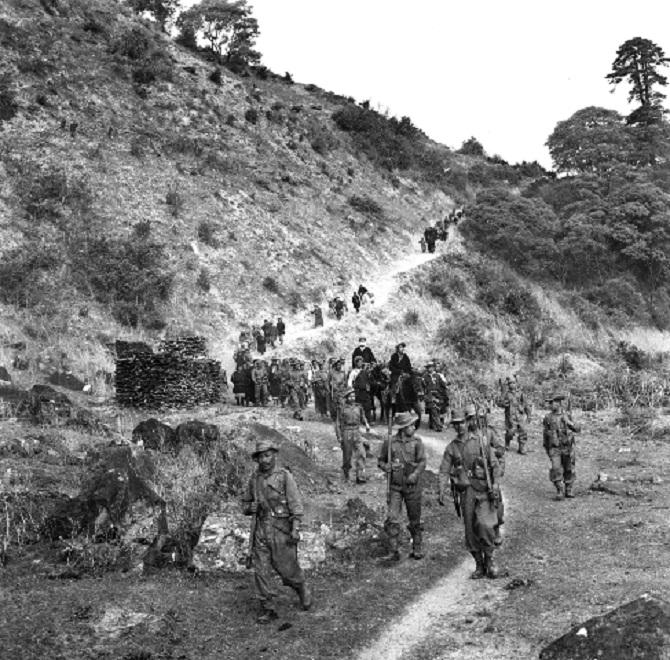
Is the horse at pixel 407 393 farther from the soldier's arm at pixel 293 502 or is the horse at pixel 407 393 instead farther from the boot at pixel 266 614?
the boot at pixel 266 614

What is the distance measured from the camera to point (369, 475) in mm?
14992

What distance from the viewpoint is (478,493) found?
30.0 ft

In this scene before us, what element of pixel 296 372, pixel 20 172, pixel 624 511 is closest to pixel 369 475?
pixel 624 511

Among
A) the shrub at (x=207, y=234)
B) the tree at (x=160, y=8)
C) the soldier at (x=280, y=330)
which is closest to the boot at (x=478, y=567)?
the soldier at (x=280, y=330)

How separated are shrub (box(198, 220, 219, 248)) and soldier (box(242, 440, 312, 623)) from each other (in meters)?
28.7

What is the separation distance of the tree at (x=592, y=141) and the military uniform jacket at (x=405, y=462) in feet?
146

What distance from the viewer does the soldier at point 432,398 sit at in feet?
65.8

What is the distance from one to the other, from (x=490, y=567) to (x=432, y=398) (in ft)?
36.5

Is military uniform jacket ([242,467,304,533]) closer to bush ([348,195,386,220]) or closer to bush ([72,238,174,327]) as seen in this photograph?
bush ([72,238,174,327])

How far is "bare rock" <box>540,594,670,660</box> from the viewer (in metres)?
5.86

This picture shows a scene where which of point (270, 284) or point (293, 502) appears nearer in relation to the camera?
point (293, 502)

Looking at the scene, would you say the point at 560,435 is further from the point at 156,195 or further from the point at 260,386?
the point at 156,195

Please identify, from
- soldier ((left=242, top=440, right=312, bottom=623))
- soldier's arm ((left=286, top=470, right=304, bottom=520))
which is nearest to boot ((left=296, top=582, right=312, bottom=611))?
soldier ((left=242, top=440, right=312, bottom=623))

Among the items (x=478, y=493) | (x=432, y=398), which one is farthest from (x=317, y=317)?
(x=478, y=493)
